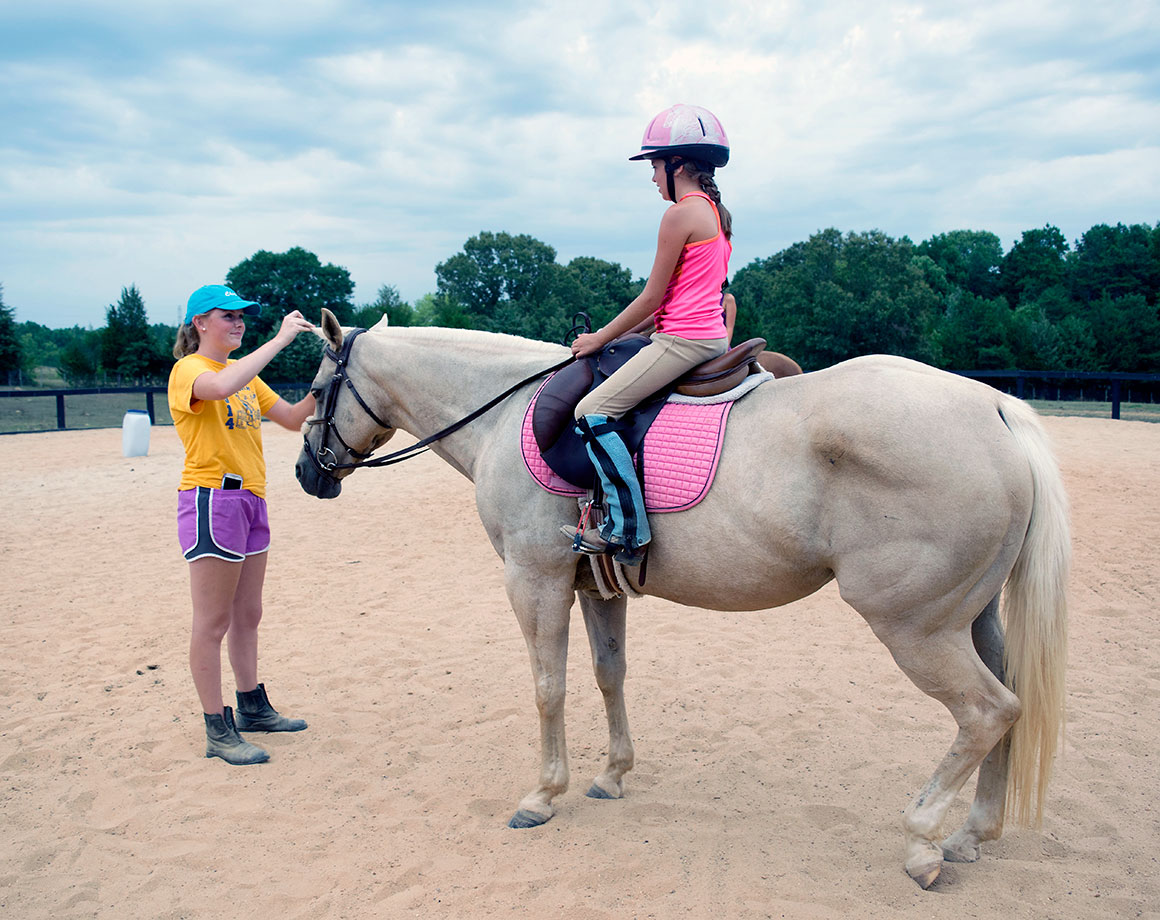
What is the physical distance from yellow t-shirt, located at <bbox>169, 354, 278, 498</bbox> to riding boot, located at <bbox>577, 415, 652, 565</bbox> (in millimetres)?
1818

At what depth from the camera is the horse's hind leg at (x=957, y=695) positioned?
265 cm

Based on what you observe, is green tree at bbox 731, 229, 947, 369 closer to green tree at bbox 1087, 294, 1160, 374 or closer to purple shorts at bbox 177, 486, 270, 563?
green tree at bbox 1087, 294, 1160, 374

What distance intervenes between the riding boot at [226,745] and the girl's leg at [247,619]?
312mm

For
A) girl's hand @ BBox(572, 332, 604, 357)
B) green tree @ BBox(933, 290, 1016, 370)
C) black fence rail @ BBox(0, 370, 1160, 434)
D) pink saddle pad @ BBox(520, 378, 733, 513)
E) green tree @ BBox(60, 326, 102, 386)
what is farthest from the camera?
green tree @ BBox(60, 326, 102, 386)

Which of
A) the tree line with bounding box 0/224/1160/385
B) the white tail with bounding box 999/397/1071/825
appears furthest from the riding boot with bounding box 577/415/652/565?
the tree line with bounding box 0/224/1160/385

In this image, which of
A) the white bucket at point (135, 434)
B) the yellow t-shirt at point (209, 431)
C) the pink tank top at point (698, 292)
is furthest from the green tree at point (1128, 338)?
the yellow t-shirt at point (209, 431)

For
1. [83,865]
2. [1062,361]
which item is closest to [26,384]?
[83,865]

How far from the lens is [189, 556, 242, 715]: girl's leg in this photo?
3.81 metres

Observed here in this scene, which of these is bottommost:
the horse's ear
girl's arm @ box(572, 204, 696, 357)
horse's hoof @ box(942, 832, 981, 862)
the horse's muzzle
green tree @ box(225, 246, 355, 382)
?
horse's hoof @ box(942, 832, 981, 862)

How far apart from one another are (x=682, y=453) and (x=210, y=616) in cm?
257

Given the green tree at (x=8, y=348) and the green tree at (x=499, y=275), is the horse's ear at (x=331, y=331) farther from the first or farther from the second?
the green tree at (x=499, y=275)

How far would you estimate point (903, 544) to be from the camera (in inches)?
100

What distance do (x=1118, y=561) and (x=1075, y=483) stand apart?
3222 mm

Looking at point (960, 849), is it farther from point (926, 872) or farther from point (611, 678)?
point (611, 678)
